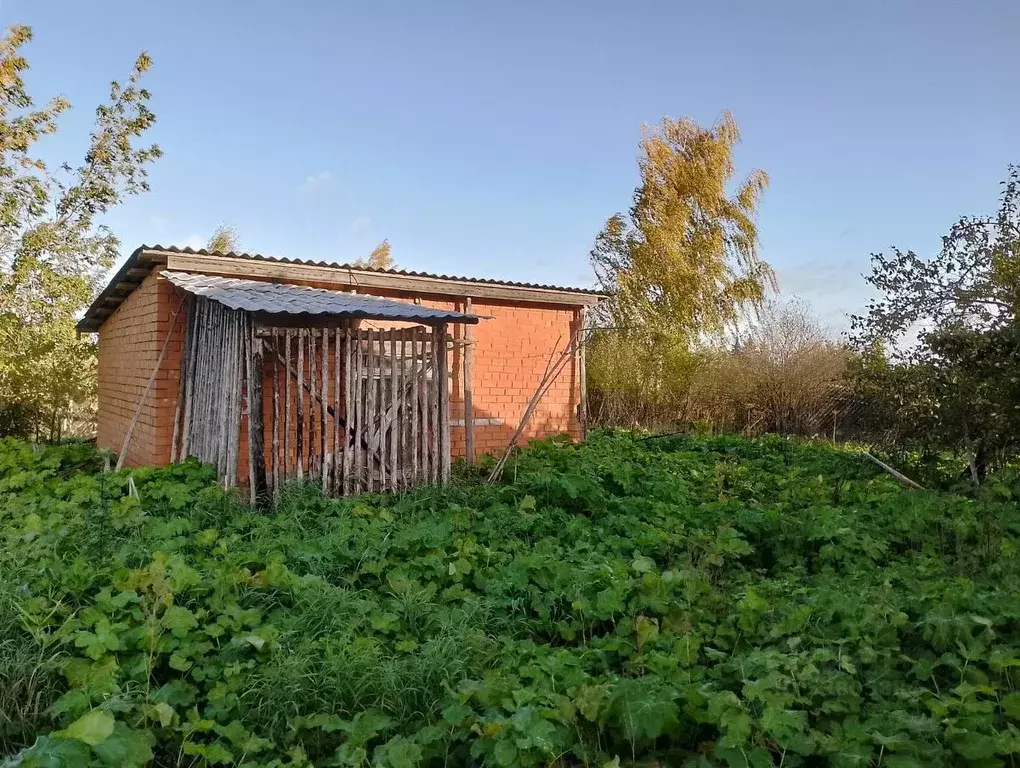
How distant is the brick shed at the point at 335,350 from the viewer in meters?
6.77

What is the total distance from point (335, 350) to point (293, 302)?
99cm

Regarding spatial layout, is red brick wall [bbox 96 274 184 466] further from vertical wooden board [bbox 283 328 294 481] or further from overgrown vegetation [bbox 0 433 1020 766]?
vertical wooden board [bbox 283 328 294 481]

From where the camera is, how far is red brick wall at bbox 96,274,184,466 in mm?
7652

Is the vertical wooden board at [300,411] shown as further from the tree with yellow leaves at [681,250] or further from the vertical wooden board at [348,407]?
the tree with yellow leaves at [681,250]

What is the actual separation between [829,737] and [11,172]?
1698 centimetres

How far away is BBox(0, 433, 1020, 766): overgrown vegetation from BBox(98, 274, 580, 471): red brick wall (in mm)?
2222

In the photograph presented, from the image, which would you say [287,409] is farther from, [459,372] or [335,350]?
[459,372]

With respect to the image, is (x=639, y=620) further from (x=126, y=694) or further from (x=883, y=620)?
(x=126, y=694)

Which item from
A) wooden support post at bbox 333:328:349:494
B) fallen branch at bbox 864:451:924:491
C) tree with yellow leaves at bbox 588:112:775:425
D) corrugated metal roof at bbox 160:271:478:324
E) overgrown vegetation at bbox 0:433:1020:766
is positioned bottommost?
overgrown vegetation at bbox 0:433:1020:766

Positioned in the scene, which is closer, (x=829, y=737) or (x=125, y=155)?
(x=829, y=737)

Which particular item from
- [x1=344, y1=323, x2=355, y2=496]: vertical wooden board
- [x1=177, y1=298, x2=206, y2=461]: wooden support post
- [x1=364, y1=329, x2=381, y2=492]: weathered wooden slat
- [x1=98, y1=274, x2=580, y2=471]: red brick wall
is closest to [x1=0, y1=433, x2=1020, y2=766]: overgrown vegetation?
[x1=344, y1=323, x2=355, y2=496]: vertical wooden board

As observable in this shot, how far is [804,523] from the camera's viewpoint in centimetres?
537

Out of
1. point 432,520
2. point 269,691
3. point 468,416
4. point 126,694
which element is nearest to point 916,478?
point 468,416

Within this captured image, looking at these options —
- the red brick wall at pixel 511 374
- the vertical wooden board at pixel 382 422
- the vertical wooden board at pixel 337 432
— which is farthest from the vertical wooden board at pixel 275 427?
the red brick wall at pixel 511 374
